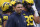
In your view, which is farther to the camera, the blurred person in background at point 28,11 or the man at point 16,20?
the blurred person in background at point 28,11

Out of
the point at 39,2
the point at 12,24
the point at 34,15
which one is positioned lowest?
the point at 12,24

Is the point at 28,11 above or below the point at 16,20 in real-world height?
above

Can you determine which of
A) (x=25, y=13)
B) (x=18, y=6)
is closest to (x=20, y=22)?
(x=18, y=6)

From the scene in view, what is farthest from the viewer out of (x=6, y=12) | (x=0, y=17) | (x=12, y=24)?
(x=6, y=12)

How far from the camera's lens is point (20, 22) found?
2.49m

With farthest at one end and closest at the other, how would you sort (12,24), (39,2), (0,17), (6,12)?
(39,2) < (6,12) < (0,17) < (12,24)

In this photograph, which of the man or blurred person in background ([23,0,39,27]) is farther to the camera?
blurred person in background ([23,0,39,27])

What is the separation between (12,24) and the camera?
8.02 feet

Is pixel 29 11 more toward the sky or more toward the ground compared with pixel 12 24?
more toward the sky

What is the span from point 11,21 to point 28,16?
1.12 metres

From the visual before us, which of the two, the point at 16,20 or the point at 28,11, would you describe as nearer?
the point at 16,20

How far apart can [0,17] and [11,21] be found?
1.00 m

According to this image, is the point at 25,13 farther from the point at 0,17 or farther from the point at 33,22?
the point at 0,17

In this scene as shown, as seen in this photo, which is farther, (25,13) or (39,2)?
(39,2)
